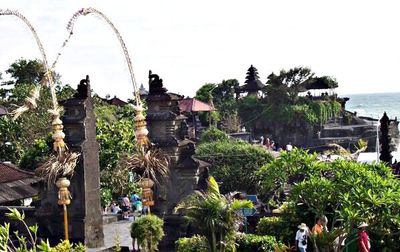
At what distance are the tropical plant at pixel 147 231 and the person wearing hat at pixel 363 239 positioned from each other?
4668mm

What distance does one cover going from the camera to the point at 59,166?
682 inches

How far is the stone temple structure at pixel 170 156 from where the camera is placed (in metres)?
19.5

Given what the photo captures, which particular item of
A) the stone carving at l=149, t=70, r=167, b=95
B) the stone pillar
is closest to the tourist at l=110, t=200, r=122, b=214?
the stone pillar

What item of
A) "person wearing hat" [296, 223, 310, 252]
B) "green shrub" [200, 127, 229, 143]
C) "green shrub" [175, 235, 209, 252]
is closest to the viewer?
"green shrub" [175, 235, 209, 252]

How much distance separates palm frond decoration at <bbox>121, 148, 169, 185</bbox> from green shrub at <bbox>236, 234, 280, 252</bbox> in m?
3.86

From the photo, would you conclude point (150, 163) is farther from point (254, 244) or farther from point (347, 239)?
point (347, 239)

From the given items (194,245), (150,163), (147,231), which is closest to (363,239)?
(194,245)

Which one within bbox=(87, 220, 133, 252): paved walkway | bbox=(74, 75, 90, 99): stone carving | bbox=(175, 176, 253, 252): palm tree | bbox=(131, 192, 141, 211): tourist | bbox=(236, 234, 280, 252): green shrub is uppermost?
bbox=(74, 75, 90, 99): stone carving

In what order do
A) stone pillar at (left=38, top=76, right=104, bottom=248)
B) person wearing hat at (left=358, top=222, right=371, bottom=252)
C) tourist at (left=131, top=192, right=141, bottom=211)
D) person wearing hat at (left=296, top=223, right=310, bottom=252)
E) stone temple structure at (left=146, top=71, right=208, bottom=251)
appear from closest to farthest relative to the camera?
person wearing hat at (left=358, top=222, right=371, bottom=252), person wearing hat at (left=296, top=223, right=310, bottom=252), stone pillar at (left=38, top=76, right=104, bottom=248), stone temple structure at (left=146, top=71, right=208, bottom=251), tourist at (left=131, top=192, right=141, bottom=211)

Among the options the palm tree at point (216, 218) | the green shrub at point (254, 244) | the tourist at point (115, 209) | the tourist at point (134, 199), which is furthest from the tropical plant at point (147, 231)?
the tourist at point (134, 199)

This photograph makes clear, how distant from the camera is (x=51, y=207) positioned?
19422 mm

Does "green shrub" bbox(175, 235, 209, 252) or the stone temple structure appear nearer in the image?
"green shrub" bbox(175, 235, 209, 252)

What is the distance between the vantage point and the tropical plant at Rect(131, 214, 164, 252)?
50.2 ft

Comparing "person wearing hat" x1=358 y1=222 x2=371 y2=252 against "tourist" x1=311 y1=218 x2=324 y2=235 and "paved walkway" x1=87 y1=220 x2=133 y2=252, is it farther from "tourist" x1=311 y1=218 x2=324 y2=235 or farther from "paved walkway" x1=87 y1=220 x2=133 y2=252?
"paved walkway" x1=87 y1=220 x2=133 y2=252
